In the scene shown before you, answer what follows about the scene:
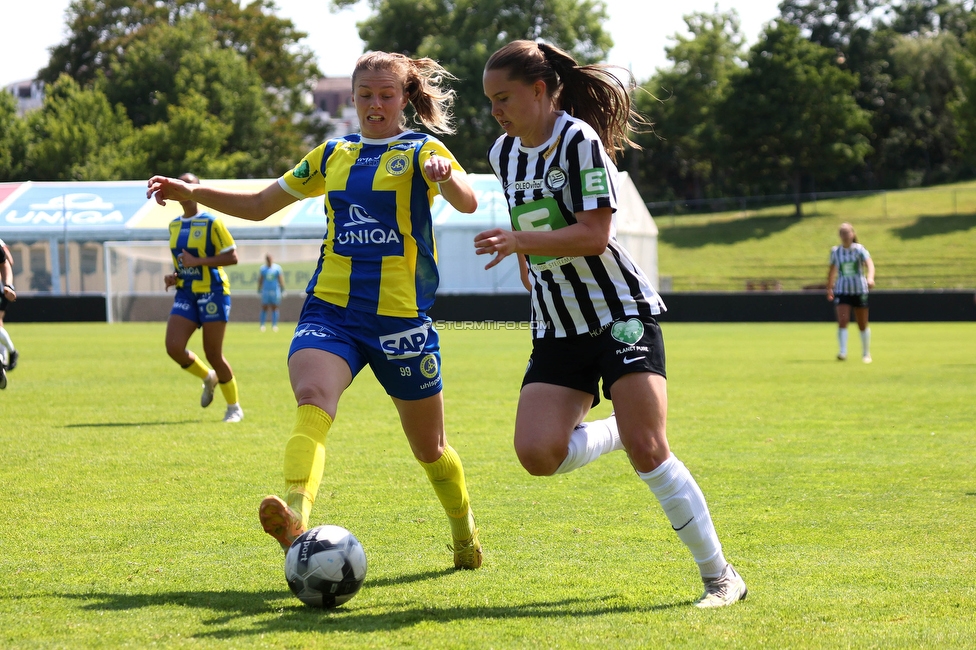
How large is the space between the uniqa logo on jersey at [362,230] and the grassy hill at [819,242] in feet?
129

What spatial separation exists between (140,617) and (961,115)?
64727 mm

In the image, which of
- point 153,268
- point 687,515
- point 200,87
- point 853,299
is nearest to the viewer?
point 687,515

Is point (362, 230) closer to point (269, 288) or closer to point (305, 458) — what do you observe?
point (305, 458)

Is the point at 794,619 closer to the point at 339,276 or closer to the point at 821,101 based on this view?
the point at 339,276

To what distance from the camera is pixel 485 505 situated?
6.14m

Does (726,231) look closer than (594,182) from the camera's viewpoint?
No

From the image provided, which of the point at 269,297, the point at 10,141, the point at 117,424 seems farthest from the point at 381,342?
the point at 10,141

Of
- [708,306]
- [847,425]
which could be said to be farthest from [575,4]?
[847,425]

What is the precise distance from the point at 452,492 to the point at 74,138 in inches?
1924

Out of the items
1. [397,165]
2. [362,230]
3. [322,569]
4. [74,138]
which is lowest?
[322,569]

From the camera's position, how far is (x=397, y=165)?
15.0 feet

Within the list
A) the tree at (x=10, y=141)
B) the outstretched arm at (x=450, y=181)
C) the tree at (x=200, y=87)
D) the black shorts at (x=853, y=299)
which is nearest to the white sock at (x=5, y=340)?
the outstretched arm at (x=450, y=181)

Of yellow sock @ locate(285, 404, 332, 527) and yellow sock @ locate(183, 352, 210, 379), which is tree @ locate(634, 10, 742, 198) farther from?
yellow sock @ locate(285, 404, 332, 527)

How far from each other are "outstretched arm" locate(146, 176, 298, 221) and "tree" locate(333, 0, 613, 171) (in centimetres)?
5339
